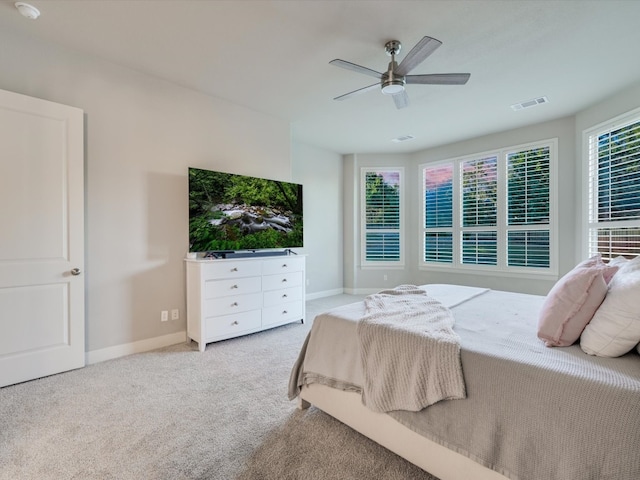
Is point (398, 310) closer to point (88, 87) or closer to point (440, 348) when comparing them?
point (440, 348)

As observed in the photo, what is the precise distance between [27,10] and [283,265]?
3.02 meters

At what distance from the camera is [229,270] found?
3.22 metres

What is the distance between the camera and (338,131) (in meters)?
4.68

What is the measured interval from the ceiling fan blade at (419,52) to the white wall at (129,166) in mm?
2241

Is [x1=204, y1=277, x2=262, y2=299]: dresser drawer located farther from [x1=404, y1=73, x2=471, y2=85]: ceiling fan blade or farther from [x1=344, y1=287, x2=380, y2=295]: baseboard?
[x1=344, y1=287, x2=380, y2=295]: baseboard

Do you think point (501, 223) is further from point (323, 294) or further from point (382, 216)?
point (323, 294)

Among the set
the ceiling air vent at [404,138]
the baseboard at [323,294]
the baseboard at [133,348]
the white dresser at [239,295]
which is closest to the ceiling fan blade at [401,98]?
the white dresser at [239,295]

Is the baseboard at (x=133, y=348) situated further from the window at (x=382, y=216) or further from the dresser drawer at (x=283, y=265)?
the window at (x=382, y=216)

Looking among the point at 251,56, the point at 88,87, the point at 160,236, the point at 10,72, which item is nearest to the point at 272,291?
the point at 160,236

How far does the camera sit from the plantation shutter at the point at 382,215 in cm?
593

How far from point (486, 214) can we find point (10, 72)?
5.90 m

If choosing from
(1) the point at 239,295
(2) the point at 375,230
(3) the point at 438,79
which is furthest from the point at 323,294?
(3) the point at 438,79

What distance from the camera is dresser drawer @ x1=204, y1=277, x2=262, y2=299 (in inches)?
122

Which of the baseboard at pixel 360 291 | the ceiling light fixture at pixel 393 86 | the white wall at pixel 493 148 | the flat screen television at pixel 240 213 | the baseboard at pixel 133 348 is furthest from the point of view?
the baseboard at pixel 360 291
